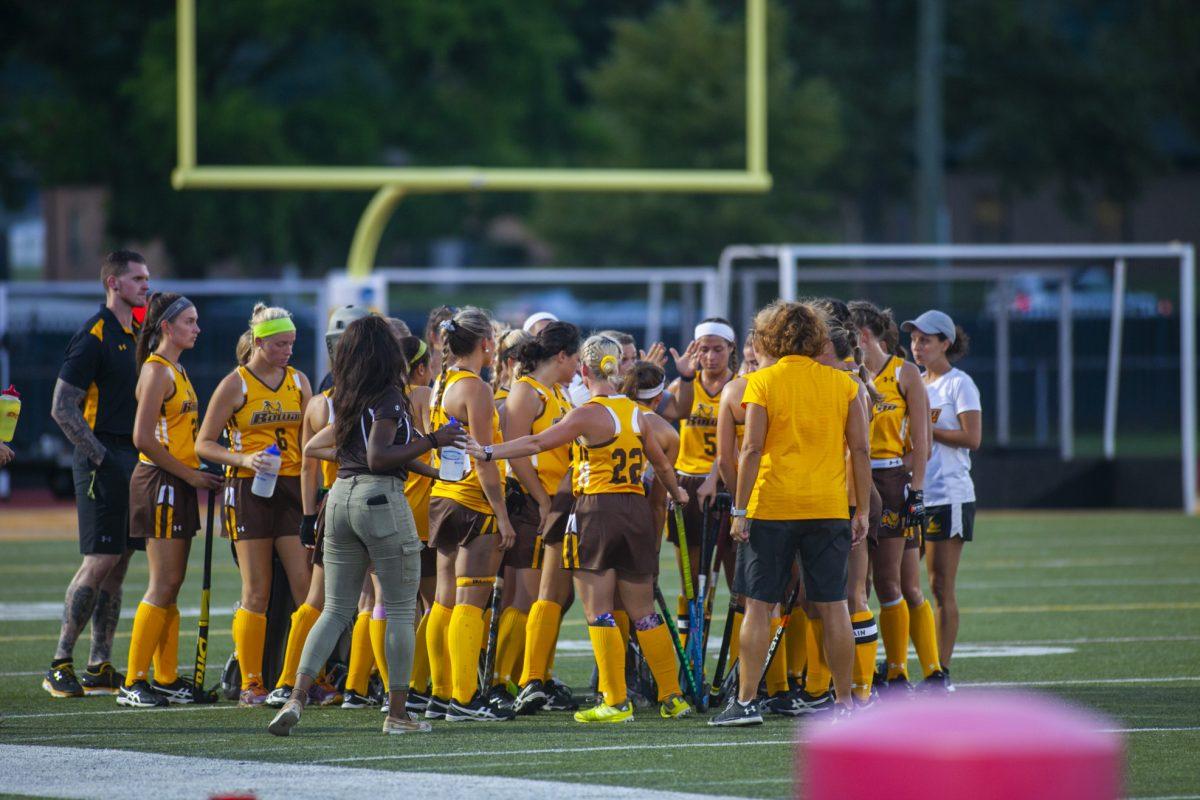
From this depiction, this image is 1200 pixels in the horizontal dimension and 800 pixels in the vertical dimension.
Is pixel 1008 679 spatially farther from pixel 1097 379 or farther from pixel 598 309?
pixel 598 309

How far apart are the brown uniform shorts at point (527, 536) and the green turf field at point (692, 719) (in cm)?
77

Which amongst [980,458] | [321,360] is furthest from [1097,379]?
[321,360]

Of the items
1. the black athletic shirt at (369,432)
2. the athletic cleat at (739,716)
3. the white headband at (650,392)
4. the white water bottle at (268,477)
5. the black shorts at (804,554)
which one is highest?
the white headband at (650,392)

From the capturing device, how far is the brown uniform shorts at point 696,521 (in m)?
9.31

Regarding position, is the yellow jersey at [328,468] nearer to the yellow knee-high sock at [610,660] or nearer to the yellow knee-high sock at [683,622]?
the yellow knee-high sock at [610,660]

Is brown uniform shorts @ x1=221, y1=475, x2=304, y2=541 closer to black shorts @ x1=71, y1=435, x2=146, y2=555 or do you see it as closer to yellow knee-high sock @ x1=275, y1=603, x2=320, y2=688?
yellow knee-high sock @ x1=275, y1=603, x2=320, y2=688

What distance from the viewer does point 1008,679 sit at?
9.59 meters

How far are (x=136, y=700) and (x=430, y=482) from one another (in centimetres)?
174

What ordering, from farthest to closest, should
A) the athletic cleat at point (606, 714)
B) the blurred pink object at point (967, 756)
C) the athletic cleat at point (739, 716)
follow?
the athletic cleat at point (606, 714), the athletic cleat at point (739, 716), the blurred pink object at point (967, 756)

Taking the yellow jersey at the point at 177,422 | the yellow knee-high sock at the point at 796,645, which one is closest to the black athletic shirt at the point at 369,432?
the yellow jersey at the point at 177,422

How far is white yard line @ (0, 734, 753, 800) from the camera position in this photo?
21.3 feet

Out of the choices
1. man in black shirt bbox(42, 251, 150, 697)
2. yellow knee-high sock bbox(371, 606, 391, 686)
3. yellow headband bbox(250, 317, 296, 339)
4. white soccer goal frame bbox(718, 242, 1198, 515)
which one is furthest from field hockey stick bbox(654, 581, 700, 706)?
white soccer goal frame bbox(718, 242, 1198, 515)

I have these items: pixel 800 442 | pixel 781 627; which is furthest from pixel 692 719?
pixel 800 442

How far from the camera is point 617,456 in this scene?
828 centimetres
